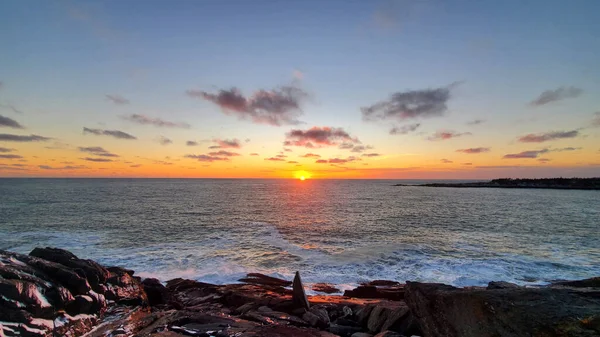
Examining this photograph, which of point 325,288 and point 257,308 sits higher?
point 257,308

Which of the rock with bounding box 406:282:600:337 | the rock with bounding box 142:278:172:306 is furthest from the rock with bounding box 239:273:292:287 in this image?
the rock with bounding box 406:282:600:337

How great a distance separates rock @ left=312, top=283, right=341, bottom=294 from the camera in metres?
20.0

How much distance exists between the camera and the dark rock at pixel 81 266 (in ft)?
48.8

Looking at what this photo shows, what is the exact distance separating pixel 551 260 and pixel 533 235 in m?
13.2

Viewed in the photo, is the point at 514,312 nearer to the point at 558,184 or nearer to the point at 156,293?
the point at 156,293

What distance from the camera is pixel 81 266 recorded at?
50.2 ft

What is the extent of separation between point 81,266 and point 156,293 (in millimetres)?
4649

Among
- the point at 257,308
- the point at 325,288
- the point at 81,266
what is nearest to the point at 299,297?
the point at 257,308

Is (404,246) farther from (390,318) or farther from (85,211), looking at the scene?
(85,211)

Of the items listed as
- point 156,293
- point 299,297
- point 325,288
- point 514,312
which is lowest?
point 325,288

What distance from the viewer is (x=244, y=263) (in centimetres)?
2645

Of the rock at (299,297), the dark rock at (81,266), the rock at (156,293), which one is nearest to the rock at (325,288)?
the rock at (299,297)

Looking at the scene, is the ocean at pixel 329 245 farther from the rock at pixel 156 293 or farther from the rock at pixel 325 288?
the rock at pixel 156 293

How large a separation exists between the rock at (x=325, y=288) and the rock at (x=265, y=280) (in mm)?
1998
